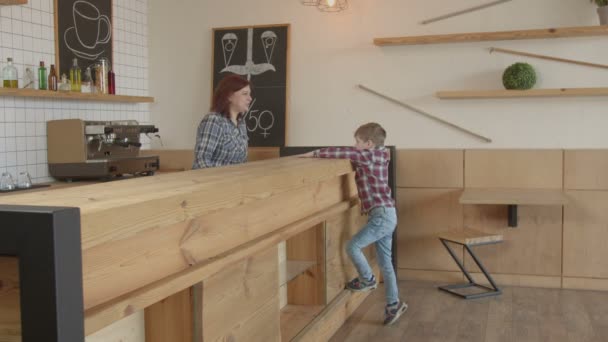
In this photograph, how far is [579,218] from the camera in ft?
15.2

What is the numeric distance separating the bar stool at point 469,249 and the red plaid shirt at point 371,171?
0.72 m

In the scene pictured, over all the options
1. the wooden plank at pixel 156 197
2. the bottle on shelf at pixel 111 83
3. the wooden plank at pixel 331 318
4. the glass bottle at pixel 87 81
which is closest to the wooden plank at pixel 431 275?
the wooden plank at pixel 331 318

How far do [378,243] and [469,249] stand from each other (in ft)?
2.61

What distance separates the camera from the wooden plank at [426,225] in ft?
16.0

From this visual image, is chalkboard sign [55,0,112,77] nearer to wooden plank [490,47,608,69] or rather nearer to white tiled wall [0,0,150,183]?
white tiled wall [0,0,150,183]

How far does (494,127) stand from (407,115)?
2.02 feet

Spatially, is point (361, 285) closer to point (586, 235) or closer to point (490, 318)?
point (490, 318)

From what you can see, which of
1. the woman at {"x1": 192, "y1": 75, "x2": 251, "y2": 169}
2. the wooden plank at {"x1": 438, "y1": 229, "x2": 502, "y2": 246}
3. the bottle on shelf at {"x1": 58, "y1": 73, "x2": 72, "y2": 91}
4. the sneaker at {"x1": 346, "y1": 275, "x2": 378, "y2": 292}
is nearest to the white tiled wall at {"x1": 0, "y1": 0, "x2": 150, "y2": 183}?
the bottle on shelf at {"x1": 58, "y1": 73, "x2": 72, "y2": 91}

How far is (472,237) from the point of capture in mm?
4320

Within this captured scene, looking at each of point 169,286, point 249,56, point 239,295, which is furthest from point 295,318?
point 249,56

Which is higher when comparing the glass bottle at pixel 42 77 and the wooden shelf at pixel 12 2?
the wooden shelf at pixel 12 2

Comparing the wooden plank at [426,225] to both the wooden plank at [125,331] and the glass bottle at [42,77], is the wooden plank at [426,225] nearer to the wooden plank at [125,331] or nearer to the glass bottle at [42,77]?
the glass bottle at [42,77]

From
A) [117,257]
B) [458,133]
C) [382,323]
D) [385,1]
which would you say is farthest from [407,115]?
[117,257]

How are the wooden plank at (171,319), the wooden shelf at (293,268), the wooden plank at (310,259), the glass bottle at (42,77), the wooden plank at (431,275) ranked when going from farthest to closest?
1. the wooden plank at (431,275)
2. the glass bottle at (42,77)
3. the wooden plank at (310,259)
4. the wooden shelf at (293,268)
5. the wooden plank at (171,319)
